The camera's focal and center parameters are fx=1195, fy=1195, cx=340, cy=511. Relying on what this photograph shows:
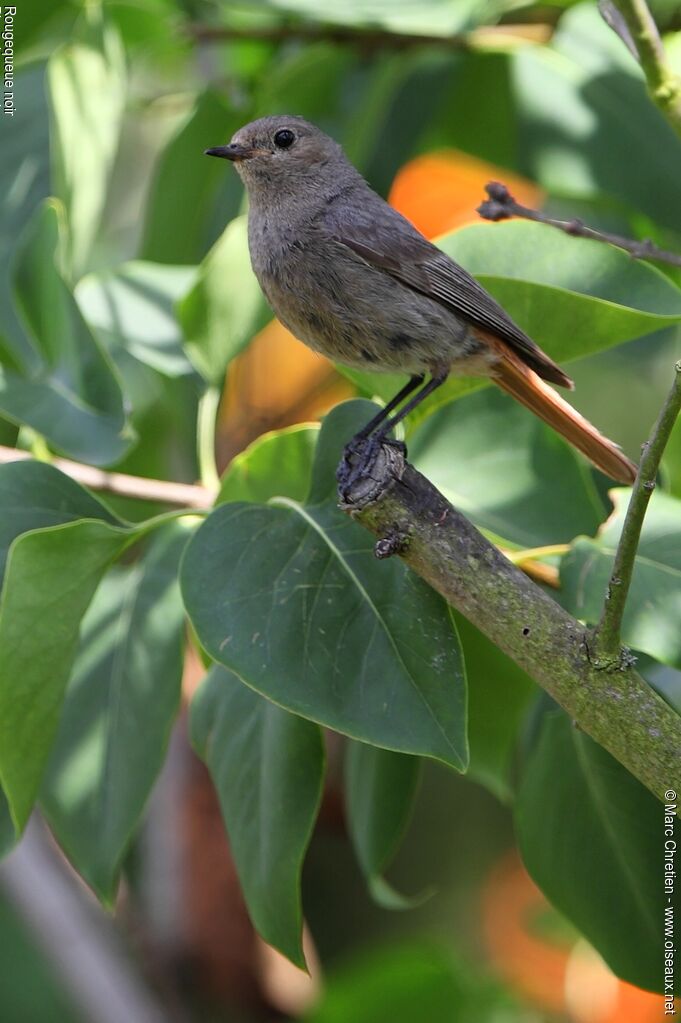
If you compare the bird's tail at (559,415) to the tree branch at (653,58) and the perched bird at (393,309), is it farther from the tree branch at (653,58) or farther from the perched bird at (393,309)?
the tree branch at (653,58)

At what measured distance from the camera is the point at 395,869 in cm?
545

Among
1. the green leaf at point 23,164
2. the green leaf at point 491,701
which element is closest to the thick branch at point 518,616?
the green leaf at point 491,701

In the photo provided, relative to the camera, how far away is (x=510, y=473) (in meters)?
2.42

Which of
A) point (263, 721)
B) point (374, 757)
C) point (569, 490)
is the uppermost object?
point (569, 490)

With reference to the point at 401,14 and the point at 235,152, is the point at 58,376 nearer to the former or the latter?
the point at 235,152

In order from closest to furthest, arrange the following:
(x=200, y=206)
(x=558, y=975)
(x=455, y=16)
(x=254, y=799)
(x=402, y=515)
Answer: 1. (x=402, y=515)
2. (x=254, y=799)
3. (x=455, y=16)
4. (x=200, y=206)
5. (x=558, y=975)

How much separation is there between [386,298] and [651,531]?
777 mm

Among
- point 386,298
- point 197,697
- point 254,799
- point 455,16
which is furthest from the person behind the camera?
point 455,16

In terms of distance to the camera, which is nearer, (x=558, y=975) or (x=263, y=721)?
(x=263, y=721)

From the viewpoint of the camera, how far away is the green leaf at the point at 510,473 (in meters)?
2.38

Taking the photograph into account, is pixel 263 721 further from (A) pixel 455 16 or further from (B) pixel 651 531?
(A) pixel 455 16

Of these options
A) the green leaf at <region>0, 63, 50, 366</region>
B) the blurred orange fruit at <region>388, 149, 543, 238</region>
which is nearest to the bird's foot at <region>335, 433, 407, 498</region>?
the green leaf at <region>0, 63, 50, 366</region>

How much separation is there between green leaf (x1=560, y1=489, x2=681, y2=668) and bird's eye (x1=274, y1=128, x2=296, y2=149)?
4.32 ft

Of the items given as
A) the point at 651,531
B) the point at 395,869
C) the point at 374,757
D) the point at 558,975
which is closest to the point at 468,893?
the point at 395,869
